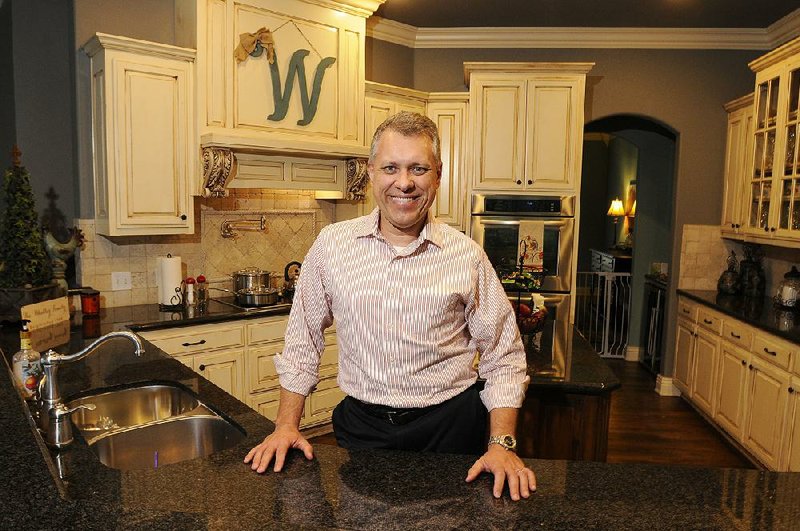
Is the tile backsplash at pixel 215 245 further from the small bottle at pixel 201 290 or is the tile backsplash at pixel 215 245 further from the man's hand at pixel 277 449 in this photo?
the man's hand at pixel 277 449

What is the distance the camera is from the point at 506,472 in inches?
46.0

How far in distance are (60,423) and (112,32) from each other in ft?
9.06

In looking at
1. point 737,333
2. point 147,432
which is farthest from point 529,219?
point 147,432

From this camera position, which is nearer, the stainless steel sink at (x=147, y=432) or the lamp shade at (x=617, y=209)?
the stainless steel sink at (x=147, y=432)

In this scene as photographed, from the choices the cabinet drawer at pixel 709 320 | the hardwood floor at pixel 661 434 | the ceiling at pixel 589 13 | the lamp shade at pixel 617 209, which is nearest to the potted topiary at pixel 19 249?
the ceiling at pixel 589 13

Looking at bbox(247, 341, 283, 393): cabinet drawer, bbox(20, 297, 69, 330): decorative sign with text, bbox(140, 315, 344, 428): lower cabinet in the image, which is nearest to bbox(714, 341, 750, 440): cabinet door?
bbox(140, 315, 344, 428): lower cabinet

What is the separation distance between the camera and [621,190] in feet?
32.8

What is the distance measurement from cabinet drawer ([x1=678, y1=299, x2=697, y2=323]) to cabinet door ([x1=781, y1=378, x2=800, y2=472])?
4.85ft

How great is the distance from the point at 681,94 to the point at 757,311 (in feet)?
6.56

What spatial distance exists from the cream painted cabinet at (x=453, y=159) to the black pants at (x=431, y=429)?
3.20m

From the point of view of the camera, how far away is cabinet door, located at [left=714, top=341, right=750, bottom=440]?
3.75 metres

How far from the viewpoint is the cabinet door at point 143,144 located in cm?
323

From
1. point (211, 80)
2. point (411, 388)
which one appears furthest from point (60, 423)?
point (211, 80)

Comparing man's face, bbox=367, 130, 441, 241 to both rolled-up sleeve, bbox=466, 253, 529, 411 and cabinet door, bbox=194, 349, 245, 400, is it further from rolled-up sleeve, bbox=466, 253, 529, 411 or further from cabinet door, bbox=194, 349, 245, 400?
cabinet door, bbox=194, 349, 245, 400
